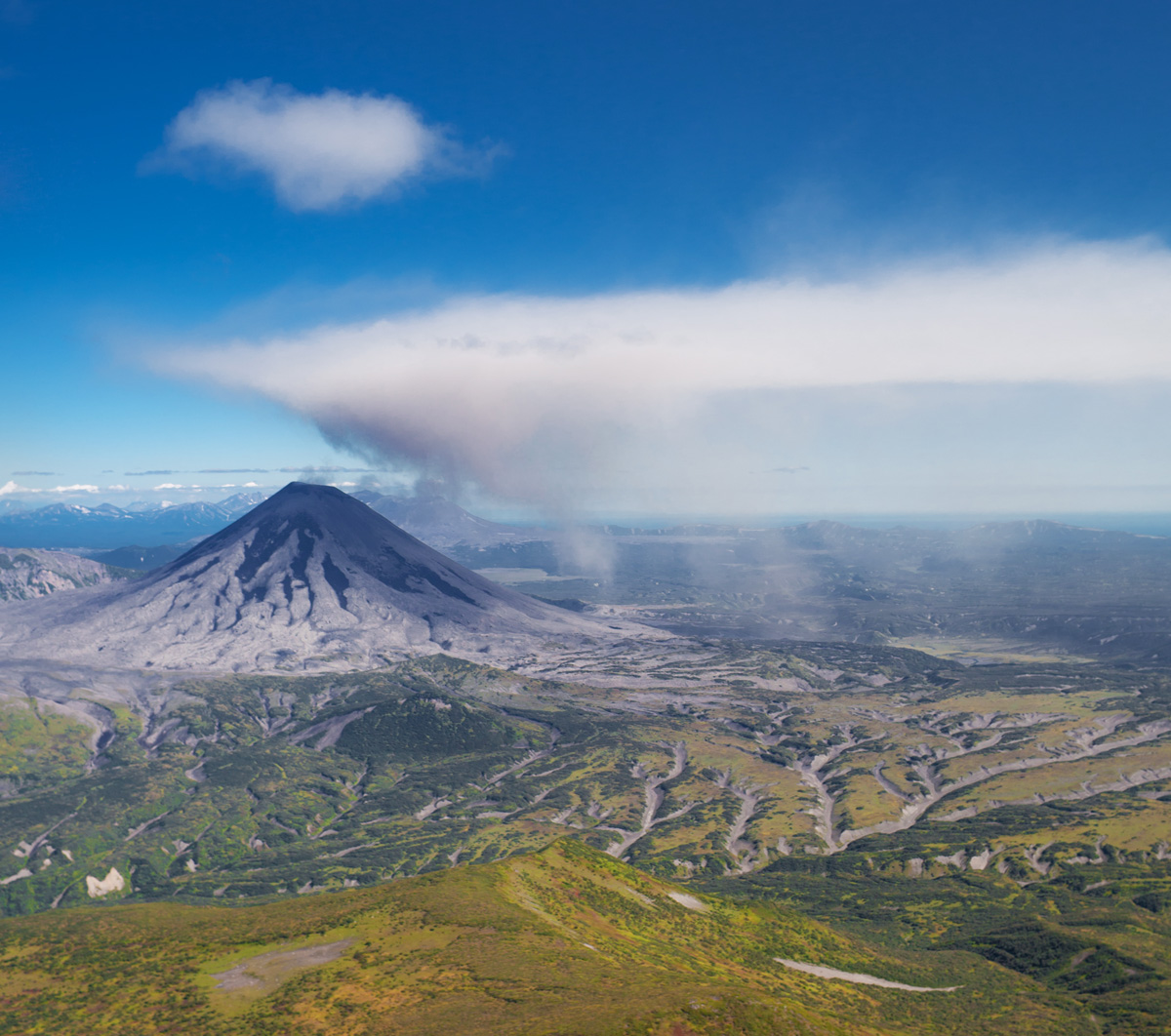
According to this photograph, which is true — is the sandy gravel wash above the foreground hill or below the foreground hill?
below

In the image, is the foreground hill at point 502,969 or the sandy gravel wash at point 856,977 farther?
the sandy gravel wash at point 856,977

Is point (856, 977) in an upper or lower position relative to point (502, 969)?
lower

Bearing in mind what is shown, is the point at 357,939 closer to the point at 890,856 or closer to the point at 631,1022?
the point at 631,1022

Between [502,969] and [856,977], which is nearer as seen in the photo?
[502,969]

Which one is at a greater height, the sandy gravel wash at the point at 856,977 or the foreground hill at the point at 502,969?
the foreground hill at the point at 502,969
